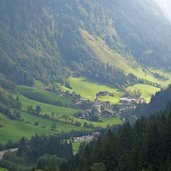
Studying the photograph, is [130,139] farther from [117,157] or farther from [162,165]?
[162,165]

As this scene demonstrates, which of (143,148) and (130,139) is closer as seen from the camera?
(143,148)

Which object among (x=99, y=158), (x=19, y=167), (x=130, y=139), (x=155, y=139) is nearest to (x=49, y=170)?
(x=99, y=158)

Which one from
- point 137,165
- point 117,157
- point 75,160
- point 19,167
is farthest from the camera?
point 19,167

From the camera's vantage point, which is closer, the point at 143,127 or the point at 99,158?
the point at 99,158

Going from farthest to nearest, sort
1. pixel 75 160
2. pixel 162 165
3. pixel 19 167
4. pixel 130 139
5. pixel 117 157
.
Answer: pixel 19 167, pixel 75 160, pixel 130 139, pixel 117 157, pixel 162 165

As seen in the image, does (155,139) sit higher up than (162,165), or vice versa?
(155,139)

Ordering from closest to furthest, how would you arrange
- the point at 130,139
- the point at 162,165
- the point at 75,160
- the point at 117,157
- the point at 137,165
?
the point at 162,165, the point at 137,165, the point at 117,157, the point at 130,139, the point at 75,160

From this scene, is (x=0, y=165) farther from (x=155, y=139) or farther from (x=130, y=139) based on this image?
(x=155, y=139)

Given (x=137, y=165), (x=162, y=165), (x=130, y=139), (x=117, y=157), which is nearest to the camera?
(x=162, y=165)

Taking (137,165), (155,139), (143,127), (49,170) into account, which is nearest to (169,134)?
(155,139)
